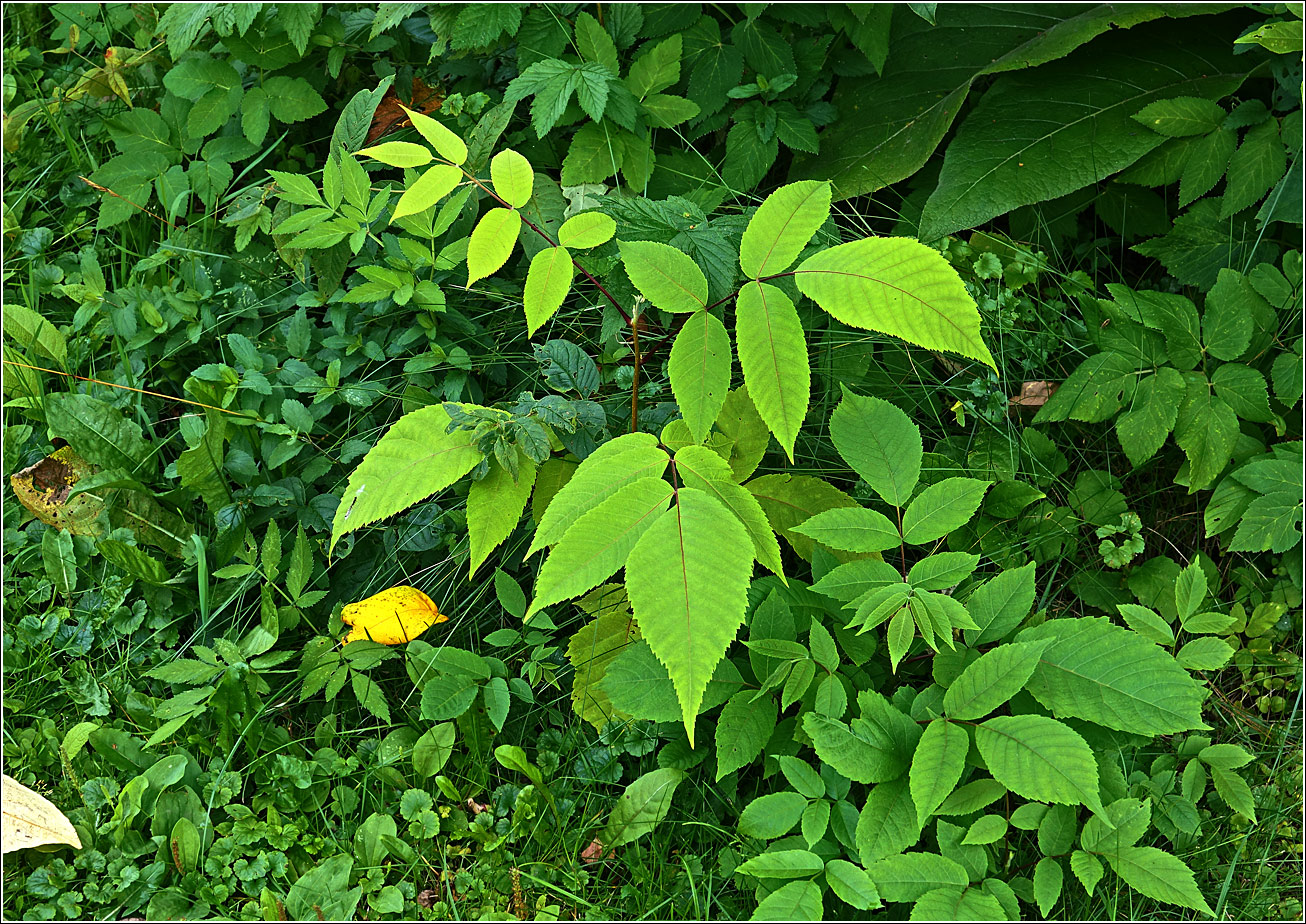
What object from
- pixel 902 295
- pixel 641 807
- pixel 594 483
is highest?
pixel 902 295

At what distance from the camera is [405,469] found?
171 cm

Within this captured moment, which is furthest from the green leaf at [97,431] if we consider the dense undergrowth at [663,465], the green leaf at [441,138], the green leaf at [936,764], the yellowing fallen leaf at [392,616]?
the green leaf at [936,764]

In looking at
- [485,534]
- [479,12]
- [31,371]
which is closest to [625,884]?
[485,534]

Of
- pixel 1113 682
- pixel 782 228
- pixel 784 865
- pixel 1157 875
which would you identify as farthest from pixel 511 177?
pixel 1157 875

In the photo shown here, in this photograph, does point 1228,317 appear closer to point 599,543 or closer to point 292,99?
point 599,543

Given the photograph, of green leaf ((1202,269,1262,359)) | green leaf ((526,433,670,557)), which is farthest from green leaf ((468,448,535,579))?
green leaf ((1202,269,1262,359))

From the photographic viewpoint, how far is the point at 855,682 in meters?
1.80

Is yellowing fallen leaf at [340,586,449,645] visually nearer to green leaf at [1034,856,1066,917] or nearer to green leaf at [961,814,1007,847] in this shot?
green leaf at [961,814,1007,847]

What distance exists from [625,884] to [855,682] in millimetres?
566

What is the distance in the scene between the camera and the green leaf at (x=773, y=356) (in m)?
1.53

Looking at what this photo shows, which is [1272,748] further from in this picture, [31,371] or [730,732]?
[31,371]

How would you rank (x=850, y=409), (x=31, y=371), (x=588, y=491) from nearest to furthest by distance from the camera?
(x=588, y=491) → (x=850, y=409) → (x=31, y=371)

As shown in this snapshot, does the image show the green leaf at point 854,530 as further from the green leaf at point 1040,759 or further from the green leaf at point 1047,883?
the green leaf at point 1047,883

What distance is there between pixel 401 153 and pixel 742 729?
117 centimetres
